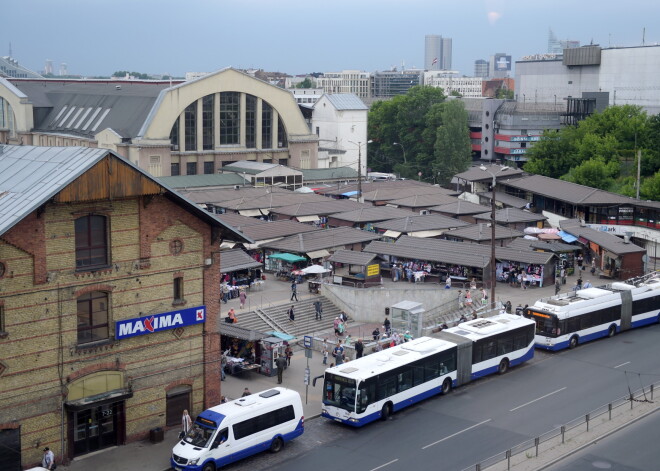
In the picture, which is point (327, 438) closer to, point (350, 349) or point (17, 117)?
point (350, 349)

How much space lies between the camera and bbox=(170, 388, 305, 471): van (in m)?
28.6

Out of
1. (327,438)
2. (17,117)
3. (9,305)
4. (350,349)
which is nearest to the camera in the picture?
(9,305)

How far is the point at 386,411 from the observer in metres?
34.4

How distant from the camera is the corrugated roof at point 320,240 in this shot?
57969 millimetres

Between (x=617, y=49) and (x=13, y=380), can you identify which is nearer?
(x=13, y=380)

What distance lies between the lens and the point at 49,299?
2856 centimetres

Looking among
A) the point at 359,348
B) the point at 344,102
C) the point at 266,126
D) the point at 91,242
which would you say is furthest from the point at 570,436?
the point at 344,102

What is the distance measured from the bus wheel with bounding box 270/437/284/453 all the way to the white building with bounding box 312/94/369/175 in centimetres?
9033

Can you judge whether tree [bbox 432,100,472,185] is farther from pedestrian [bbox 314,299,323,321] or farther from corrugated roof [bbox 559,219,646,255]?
pedestrian [bbox 314,299,323,321]

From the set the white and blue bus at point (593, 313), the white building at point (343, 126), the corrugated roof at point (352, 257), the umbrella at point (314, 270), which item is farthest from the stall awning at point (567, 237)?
the white building at point (343, 126)

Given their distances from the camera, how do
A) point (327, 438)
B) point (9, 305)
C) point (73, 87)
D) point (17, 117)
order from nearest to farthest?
point (9, 305) < point (327, 438) < point (17, 117) < point (73, 87)

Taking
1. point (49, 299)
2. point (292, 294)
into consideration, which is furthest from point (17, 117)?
point (49, 299)

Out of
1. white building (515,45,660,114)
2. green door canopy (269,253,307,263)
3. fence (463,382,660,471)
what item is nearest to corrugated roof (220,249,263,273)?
green door canopy (269,253,307,263)

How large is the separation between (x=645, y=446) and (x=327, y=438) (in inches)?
446
